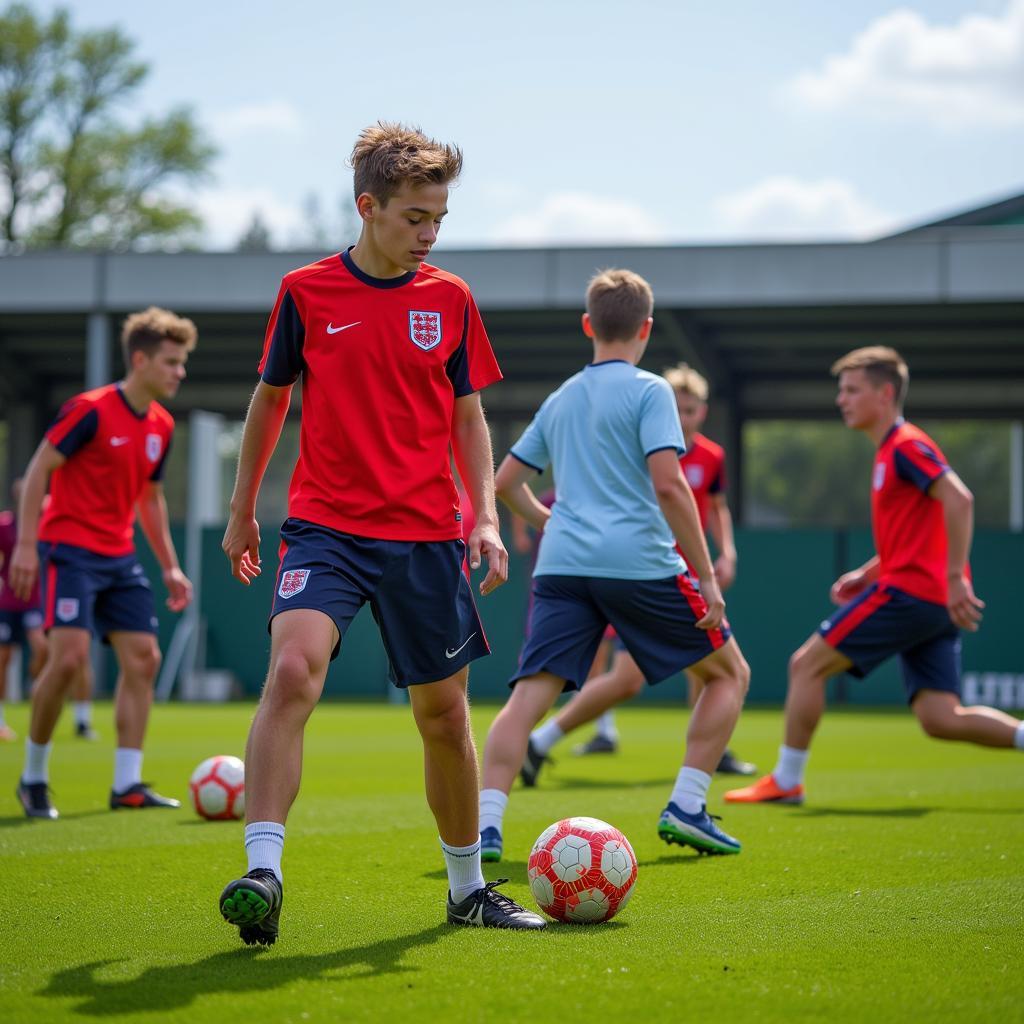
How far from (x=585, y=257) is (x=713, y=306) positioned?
1.77m

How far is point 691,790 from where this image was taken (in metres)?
5.88

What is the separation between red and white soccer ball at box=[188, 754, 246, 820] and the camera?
6938 millimetres

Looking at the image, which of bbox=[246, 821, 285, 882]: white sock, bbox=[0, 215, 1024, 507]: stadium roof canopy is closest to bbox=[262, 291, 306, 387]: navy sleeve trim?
bbox=[246, 821, 285, 882]: white sock

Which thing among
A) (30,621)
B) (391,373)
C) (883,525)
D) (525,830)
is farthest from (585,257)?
(391,373)

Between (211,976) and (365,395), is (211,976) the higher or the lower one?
the lower one

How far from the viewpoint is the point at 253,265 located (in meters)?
20.2

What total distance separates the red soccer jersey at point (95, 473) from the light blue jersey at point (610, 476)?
248cm

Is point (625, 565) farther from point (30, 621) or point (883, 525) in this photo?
point (30, 621)

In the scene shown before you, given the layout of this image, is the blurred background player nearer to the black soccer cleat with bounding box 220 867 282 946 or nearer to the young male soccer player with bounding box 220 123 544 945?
the young male soccer player with bounding box 220 123 544 945

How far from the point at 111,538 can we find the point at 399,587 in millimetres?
3837

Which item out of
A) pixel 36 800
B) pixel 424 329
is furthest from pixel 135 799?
pixel 424 329

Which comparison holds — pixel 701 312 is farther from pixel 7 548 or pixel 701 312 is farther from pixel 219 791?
pixel 219 791

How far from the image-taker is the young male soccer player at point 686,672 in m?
8.41

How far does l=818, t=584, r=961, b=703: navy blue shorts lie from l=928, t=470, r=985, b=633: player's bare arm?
0.26 metres
